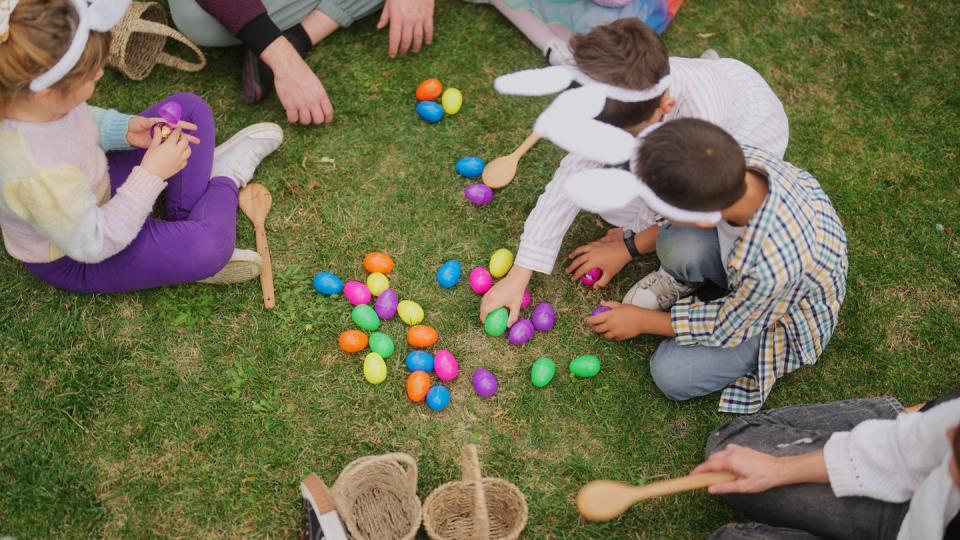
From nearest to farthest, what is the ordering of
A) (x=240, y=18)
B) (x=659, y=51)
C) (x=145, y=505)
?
(x=659, y=51) → (x=145, y=505) → (x=240, y=18)

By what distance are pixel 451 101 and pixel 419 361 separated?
3.16ft

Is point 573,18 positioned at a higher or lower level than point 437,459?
higher

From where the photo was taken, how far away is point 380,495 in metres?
1.95

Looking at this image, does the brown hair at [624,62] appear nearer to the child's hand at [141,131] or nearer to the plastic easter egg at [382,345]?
the plastic easter egg at [382,345]

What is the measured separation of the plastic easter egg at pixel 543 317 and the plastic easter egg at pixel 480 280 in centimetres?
17

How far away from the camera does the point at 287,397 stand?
7.12ft

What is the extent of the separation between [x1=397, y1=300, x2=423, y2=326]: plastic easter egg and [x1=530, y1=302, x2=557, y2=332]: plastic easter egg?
0.34 metres

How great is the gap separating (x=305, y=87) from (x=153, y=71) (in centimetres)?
63

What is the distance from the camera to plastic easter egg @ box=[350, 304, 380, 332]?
223 cm

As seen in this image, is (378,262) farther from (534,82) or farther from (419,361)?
(534,82)

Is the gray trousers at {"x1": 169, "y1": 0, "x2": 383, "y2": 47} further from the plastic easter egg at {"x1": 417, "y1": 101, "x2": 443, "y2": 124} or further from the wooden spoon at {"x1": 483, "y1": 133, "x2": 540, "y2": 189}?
the wooden spoon at {"x1": 483, "y1": 133, "x2": 540, "y2": 189}

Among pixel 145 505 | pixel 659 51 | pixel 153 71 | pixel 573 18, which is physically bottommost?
pixel 145 505

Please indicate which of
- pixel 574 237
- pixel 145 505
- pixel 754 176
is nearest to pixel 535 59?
pixel 574 237

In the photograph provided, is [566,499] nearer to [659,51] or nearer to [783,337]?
[783,337]
